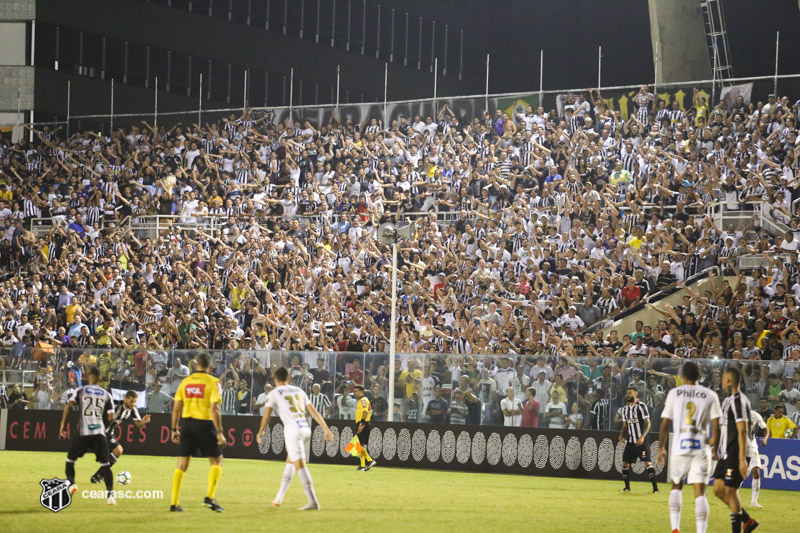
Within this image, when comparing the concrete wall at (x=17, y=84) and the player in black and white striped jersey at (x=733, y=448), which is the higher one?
the concrete wall at (x=17, y=84)

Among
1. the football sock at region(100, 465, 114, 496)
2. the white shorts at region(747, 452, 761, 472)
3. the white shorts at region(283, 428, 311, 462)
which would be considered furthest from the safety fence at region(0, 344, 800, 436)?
the football sock at region(100, 465, 114, 496)

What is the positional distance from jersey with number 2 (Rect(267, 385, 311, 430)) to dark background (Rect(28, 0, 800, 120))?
95.8ft

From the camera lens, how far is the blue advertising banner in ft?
74.5

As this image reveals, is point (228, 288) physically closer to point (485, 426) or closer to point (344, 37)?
point (485, 426)

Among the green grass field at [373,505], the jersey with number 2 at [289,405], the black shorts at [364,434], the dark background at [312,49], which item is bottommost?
the green grass field at [373,505]

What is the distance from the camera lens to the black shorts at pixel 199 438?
1524 centimetres

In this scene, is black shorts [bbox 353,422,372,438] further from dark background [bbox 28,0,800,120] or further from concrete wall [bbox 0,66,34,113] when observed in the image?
concrete wall [bbox 0,66,34,113]

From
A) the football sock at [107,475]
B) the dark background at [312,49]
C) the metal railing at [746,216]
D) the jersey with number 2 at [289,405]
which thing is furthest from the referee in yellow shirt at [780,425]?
the dark background at [312,49]

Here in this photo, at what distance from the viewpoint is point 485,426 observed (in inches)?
1008

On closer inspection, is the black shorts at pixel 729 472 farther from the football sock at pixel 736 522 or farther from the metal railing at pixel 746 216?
the metal railing at pixel 746 216

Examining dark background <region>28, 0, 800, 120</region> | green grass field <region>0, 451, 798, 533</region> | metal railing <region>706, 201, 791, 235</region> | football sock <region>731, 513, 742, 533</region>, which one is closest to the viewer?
football sock <region>731, 513, 742, 533</region>

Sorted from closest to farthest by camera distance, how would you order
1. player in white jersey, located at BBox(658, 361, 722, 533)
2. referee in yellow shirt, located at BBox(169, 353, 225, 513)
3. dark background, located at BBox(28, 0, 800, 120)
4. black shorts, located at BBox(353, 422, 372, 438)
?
1. player in white jersey, located at BBox(658, 361, 722, 533)
2. referee in yellow shirt, located at BBox(169, 353, 225, 513)
3. black shorts, located at BBox(353, 422, 372, 438)
4. dark background, located at BBox(28, 0, 800, 120)

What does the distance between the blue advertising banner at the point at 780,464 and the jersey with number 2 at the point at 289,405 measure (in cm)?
1108

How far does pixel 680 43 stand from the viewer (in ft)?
115
